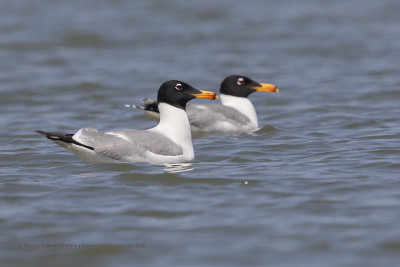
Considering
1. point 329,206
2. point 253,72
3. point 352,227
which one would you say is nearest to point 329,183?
point 329,206

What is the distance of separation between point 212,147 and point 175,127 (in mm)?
1326

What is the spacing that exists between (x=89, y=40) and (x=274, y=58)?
5.65 m

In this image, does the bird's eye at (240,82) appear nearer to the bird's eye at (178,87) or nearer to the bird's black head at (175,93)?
the bird's black head at (175,93)

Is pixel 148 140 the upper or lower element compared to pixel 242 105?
upper

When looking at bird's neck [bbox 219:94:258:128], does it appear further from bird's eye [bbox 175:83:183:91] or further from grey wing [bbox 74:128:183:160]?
grey wing [bbox 74:128:183:160]

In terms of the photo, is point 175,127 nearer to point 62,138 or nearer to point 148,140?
point 148,140

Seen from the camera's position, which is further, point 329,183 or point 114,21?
point 114,21

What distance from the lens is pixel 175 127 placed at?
37.3 ft

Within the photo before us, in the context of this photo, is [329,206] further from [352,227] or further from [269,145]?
[269,145]

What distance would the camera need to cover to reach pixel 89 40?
963 inches

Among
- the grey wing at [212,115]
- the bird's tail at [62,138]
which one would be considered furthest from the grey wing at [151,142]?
the grey wing at [212,115]

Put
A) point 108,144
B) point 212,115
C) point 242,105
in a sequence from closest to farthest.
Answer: point 108,144
point 212,115
point 242,105

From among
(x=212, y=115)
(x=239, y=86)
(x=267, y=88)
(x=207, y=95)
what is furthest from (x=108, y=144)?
(x=239, y=86)

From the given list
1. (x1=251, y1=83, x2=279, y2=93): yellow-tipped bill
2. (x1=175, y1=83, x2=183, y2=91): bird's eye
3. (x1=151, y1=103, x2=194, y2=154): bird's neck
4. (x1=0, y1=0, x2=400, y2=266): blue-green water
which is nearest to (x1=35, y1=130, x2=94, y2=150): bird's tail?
(x1=0, y1=0, x2=400, y2=266): blue-green water
